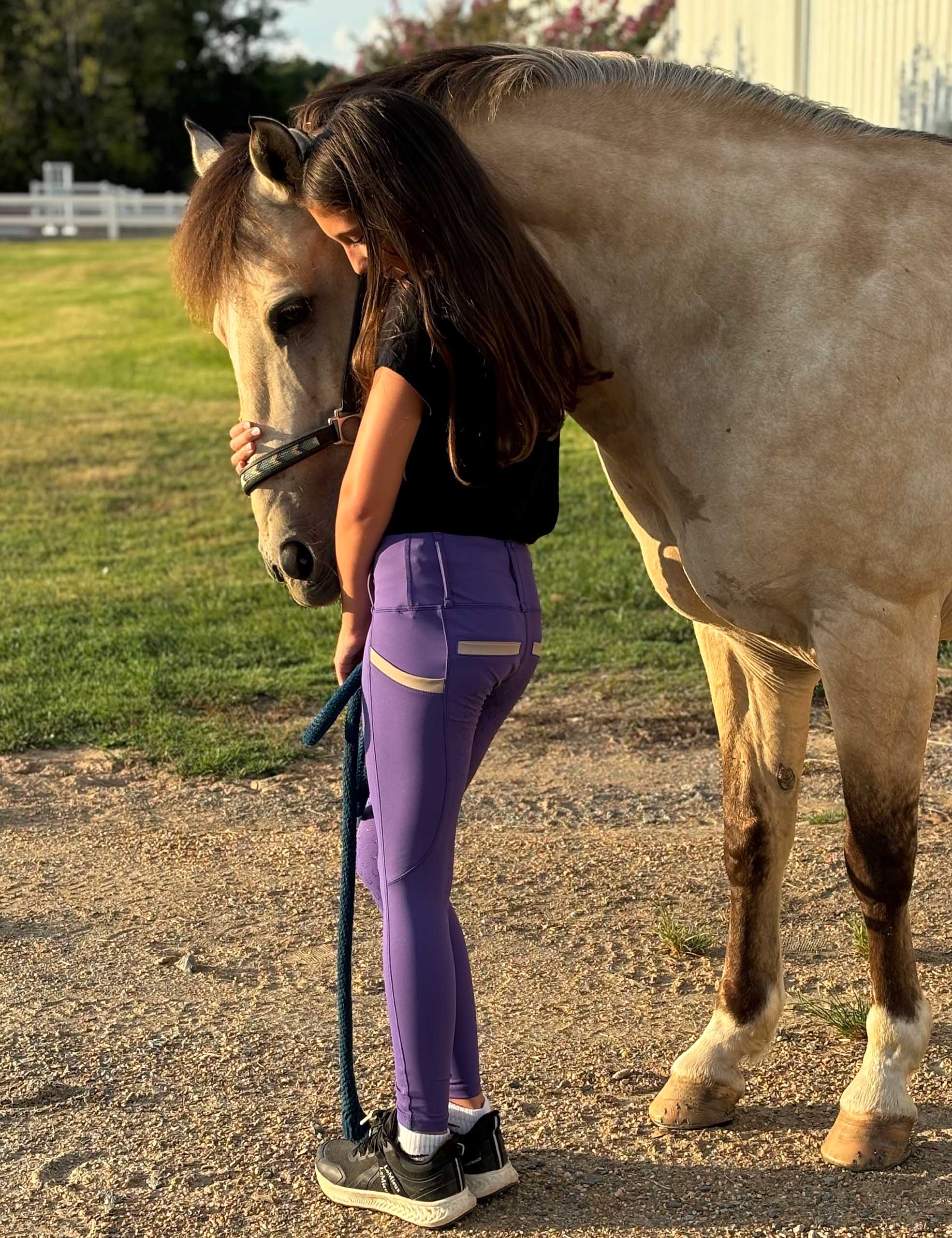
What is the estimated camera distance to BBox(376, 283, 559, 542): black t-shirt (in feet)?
7.34

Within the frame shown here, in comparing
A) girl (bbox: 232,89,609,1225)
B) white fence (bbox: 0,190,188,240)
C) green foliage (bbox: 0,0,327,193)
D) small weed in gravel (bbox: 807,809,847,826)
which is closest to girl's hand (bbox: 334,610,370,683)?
girl (bbox: 232,89,609,1225)

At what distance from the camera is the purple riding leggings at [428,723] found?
236cm

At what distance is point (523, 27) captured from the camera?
15133 millimetres

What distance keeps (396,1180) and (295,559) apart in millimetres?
1139

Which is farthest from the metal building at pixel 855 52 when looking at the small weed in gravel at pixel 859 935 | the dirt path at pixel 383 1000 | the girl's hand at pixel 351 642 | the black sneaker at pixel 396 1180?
the black sneaker at pixel 396 1180

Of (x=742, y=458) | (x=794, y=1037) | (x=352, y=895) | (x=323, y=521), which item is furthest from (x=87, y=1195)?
(x=742, y=458)

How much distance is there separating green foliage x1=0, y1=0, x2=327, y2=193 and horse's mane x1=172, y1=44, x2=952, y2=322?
40192mm

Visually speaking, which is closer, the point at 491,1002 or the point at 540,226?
the point at 540,226

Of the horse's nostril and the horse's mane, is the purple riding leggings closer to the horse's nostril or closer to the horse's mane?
the horse's nostril

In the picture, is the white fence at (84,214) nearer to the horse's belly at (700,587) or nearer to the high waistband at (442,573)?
the horse's belly at (700,587)

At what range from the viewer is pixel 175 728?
18.1 ft

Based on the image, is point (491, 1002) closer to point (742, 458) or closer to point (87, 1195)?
point (87, 1195)

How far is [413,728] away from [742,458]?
76 cm

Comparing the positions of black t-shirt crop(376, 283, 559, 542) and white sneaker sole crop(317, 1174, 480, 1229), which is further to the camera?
white sneaker sole crop(317, 1174, 480, 1229)
